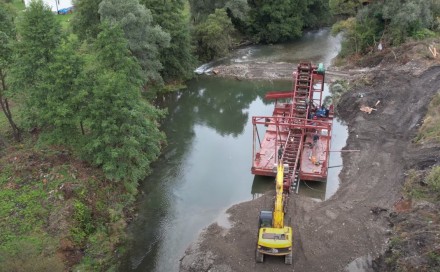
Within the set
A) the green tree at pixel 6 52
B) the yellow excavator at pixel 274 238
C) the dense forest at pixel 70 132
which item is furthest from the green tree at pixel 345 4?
the green tree at pixel 6 52

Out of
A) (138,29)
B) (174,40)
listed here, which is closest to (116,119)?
(138,29)

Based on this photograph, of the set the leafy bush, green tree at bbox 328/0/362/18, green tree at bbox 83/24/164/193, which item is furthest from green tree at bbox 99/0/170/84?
green tree at bbox 328/0/362/18

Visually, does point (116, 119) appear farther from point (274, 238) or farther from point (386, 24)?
point (386, 24)

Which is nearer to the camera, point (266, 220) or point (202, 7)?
point (266, 220)

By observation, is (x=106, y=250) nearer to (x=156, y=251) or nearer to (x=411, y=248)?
(x=156, y=251)

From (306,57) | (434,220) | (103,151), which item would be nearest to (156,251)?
(103,151)

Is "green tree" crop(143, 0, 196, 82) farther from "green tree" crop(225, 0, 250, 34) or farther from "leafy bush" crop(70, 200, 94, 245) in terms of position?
"leafy bush" crop(70, 200, 94, 245)
